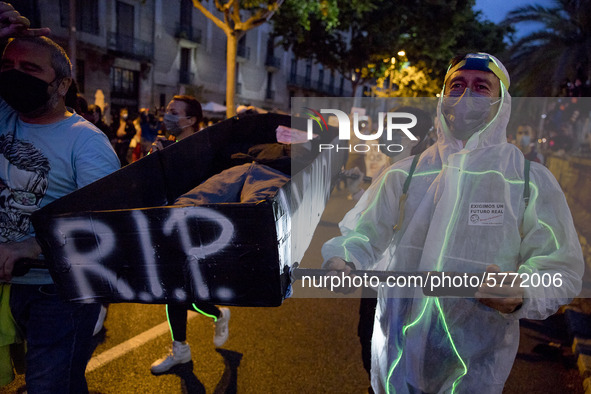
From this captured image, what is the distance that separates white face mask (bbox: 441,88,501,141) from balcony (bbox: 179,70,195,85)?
1162 inches

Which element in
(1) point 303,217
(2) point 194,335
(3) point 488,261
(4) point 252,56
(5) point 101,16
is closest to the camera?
(3) point 488,261

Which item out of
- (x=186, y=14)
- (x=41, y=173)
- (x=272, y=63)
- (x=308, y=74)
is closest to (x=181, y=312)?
(x=41, y=173)

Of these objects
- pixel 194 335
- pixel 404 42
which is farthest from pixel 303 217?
pixel 404 42

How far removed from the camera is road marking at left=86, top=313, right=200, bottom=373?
3629 millimetres

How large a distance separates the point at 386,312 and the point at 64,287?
1272 millimetres

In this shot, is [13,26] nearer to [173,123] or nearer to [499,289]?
[173,123]

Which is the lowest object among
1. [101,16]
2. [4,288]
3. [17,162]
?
[4,288]

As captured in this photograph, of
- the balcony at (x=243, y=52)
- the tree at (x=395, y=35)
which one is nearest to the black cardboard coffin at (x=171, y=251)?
the tree at (x=395, y=35)

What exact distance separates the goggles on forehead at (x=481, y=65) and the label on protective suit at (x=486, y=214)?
1.69 ft

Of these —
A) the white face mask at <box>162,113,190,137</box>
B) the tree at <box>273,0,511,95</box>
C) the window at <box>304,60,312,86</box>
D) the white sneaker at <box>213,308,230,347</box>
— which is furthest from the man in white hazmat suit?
the window at <box>304,60,312,86</box>

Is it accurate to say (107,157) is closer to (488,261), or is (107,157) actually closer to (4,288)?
(4,288)

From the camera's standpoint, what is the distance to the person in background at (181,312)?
138 inches

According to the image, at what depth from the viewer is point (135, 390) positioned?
331 cm

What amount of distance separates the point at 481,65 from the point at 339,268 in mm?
977
